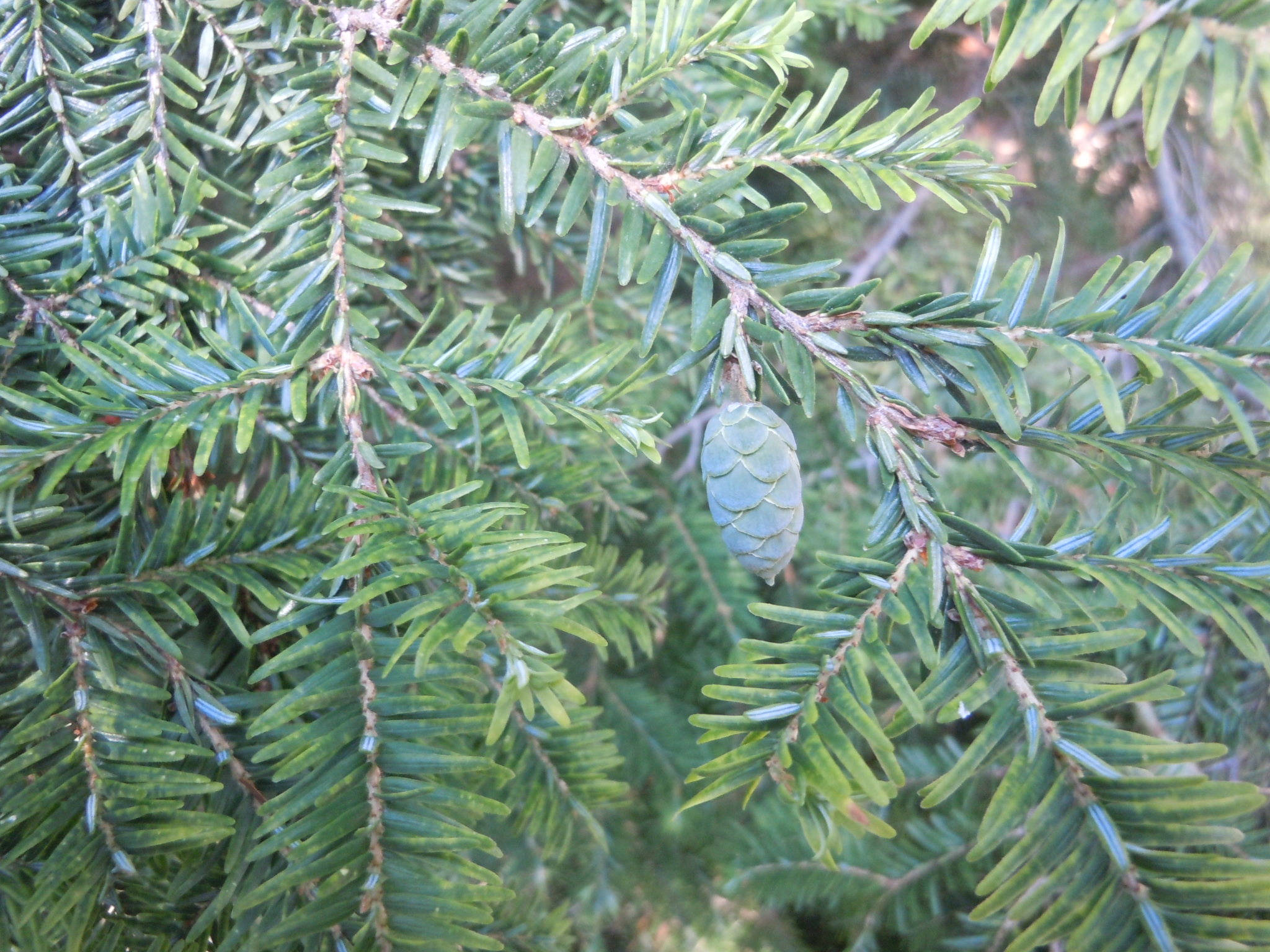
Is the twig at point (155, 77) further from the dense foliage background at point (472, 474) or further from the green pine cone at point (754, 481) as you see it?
the green pine cone at point (754, 481)

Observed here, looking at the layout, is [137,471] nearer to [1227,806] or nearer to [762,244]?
[762,244]

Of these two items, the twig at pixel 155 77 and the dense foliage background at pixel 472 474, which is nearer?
the dense foliage background at pixel 472 474

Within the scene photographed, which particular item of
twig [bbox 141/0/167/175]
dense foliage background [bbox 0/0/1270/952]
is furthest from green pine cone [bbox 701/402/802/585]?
twig [bbox 141/0/167/175]

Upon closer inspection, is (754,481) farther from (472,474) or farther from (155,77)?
(155,77)

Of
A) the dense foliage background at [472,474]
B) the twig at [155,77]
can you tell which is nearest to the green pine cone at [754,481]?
the dense foliage background at [472,474]

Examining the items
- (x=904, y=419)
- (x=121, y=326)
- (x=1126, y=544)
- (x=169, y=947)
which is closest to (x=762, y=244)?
(x=904, y=419)
